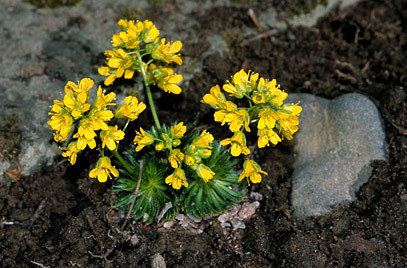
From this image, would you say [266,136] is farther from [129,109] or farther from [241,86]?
[129,109]

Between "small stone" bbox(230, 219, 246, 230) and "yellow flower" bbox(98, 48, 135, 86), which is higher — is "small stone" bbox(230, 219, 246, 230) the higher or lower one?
the lower one

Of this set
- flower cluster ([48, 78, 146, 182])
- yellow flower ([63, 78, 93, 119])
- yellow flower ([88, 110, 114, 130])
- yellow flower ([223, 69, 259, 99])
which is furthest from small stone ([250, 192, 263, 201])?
yellow flower ([63, 78, 93, 119])

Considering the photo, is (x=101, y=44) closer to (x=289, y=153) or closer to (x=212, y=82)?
(x=212, y=82)

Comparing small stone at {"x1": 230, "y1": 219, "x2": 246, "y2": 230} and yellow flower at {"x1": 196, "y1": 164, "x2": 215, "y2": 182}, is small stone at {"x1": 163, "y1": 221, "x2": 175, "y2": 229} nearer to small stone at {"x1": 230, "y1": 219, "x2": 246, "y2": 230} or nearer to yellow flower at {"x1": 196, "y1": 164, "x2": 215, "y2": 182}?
small stone at {"x1": 230, "y1": 219, "x2": 246, "y2": 230}

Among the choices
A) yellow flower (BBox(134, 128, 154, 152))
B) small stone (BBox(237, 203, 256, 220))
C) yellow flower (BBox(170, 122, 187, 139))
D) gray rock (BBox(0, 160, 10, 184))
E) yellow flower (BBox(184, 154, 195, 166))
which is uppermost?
yellow flower (BBox(170, 122, 187, 139))

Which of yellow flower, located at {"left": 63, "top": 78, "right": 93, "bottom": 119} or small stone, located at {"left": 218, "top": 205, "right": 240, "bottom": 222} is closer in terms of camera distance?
yellow flower, located at {"left": 63, "top": 78, "right": 93, "bottom": 119}

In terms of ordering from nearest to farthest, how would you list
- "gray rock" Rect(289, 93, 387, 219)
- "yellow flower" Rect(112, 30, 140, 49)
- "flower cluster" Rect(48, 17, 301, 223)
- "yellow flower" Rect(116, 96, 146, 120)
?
"flower cluster" Rect(48, 17, 301, 223)
"yellow flower" Rect(116, 96, 146, 120)
"yellow flower" Rect(112, 30, 140, 49)
"gray rock" Rect(289, 93, 387, 219)

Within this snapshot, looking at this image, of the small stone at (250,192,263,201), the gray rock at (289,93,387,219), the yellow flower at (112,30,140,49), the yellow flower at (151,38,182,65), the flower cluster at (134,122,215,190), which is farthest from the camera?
the small stone at (250,192,263,201)
